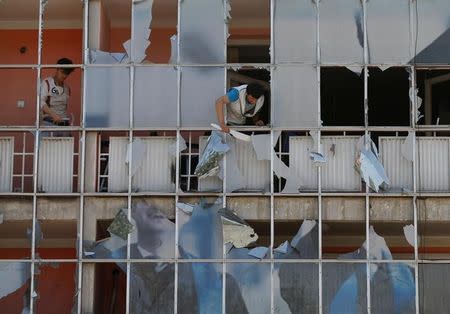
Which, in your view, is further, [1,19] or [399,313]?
[1,19]

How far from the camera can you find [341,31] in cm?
1537

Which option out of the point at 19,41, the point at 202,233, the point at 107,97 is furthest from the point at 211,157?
the point at 19,41

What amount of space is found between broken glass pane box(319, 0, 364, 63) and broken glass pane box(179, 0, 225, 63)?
60.2 inches

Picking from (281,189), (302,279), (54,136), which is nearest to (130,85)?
(54,136)

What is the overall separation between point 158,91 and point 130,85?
43cm

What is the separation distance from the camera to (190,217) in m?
14.9

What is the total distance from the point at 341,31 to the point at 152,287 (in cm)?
473

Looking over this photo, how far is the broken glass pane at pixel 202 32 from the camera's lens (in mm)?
15336

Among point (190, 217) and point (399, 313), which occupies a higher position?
point (190, 217)

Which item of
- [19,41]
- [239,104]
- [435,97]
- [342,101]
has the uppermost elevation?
[19,41]

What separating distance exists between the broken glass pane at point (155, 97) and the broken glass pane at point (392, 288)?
12.3ft

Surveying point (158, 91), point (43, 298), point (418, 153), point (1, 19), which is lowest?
point (43, 298)

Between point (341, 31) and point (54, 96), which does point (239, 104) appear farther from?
point (54, 96)

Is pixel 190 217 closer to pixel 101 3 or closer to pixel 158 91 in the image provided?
pixel 158 91
